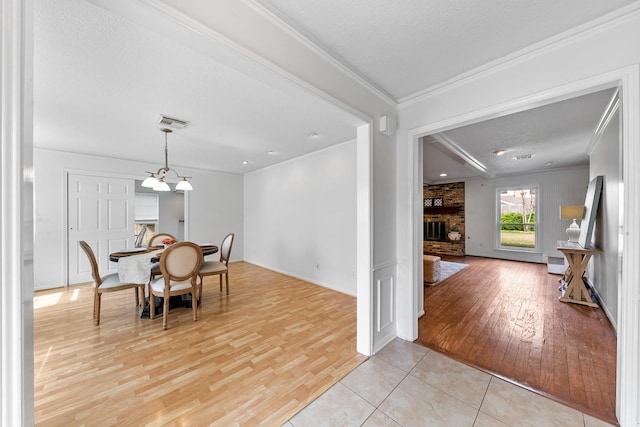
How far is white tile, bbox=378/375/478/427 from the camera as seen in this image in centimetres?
150

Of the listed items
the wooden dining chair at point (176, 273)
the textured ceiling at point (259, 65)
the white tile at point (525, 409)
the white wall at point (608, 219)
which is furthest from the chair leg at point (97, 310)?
the white wall at point (608, 219)

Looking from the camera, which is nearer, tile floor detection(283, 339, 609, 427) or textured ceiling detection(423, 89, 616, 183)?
tile floor detection(283, 339, 609, 427)

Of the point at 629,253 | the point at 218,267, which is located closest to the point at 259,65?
the point at 629,253

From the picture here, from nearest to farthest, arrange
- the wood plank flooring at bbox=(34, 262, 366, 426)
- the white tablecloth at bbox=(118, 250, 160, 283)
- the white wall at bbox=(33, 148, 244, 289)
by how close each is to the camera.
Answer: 1. the wood plank flooring at bbox=(34, 262, 366, 426)
2. the white tablecloth at bbox=(118, 250, 160, 283)
3. the white wall at bbox=(33, 148, 244, 289)

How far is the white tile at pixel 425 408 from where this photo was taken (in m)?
1.50

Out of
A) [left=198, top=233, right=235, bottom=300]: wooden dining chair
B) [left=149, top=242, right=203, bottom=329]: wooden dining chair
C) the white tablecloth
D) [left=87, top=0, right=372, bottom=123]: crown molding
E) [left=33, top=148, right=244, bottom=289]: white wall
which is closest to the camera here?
[left=87, top=0, right=372, bottom=123]: crown molding

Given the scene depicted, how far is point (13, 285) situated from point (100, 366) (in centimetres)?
198

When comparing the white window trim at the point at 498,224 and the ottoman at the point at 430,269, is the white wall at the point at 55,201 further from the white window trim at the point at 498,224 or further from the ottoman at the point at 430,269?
the white window trim at the point at 498,224

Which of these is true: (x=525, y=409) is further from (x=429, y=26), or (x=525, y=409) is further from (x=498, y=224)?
(x=498, y=224)

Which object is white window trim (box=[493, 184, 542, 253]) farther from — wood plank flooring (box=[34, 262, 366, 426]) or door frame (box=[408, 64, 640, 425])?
door frame (box=[408, 64, 640, 425])

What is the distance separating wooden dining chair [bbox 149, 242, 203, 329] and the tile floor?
2.04 m

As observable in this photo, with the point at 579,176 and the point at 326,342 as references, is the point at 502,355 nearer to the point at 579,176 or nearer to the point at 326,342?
the point at 326,342

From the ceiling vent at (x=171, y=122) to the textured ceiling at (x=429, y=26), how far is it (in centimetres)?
217

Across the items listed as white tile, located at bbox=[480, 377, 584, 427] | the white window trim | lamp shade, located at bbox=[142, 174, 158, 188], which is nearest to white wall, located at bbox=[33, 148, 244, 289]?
lamp shade, located at bbox=[142, 174, 158, 188]
